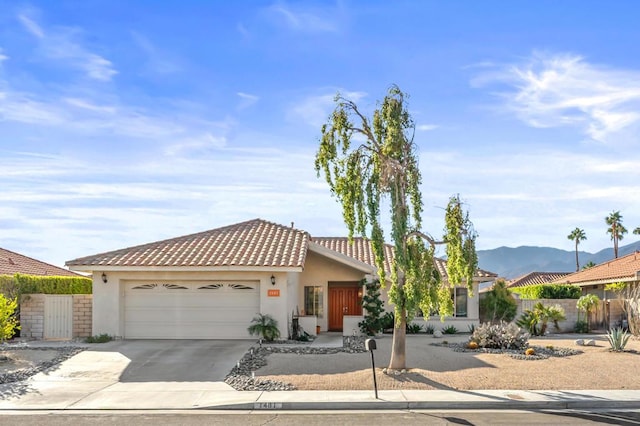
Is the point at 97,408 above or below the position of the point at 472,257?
below

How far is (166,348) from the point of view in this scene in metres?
21.2

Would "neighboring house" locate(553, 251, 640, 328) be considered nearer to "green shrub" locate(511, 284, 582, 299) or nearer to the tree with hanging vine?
"green shrub" locate(511, 284, 582, 299)

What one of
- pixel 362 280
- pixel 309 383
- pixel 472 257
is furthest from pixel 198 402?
pixel 362 280

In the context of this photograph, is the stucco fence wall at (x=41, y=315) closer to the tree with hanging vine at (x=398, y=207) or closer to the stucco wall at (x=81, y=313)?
the stucco wall at (x=81, y=313)

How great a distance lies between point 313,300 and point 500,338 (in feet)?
31.8

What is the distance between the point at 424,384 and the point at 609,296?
72.3ft

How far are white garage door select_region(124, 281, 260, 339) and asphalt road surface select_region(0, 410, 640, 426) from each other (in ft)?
33.2

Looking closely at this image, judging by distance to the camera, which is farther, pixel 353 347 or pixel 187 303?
pixel 187 303

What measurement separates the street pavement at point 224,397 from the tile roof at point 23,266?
16.0m

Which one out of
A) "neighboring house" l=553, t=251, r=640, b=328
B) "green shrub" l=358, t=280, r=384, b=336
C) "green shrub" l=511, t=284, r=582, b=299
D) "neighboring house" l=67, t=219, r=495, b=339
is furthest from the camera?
"green shrub" l=511, t=284, r=582, b=299

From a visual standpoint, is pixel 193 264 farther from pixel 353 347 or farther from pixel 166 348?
pixel 353 347

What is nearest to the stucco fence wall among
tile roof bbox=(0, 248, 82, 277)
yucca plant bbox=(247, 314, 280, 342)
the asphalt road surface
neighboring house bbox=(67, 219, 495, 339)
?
neighboring house bbox=(67, 219, 495, 339)

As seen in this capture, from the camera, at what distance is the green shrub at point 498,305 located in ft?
94.8

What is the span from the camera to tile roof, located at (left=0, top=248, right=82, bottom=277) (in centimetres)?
3137
